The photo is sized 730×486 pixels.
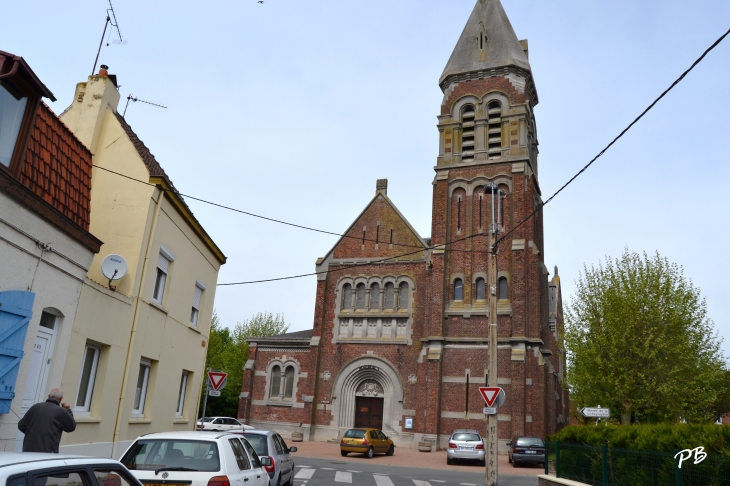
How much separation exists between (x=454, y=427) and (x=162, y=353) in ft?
62.5

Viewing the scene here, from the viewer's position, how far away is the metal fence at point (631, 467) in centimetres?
863

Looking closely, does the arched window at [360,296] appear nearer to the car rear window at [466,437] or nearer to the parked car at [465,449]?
the car rear window at [466,437]

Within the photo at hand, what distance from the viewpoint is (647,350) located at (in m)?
24.8

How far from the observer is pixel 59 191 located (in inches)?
381

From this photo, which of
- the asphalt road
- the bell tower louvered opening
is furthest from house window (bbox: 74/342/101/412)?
the bell tower louvered opening

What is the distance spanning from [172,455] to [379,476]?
1161 cm

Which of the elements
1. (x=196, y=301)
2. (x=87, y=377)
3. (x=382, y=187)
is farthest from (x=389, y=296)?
(x=87, y=377)

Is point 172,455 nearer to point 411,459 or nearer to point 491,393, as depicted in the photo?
point 491,393

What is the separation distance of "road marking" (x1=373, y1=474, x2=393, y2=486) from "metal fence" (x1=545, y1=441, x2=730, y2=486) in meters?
4.31

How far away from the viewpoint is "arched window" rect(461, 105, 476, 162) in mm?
34094

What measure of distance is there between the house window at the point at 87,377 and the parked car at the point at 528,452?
1798 cm

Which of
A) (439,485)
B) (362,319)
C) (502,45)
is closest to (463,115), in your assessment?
(502,45)

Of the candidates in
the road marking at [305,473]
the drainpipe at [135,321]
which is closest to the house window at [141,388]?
the drainpipe at [135,321]

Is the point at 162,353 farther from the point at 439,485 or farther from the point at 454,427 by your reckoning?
the point at 454,427
